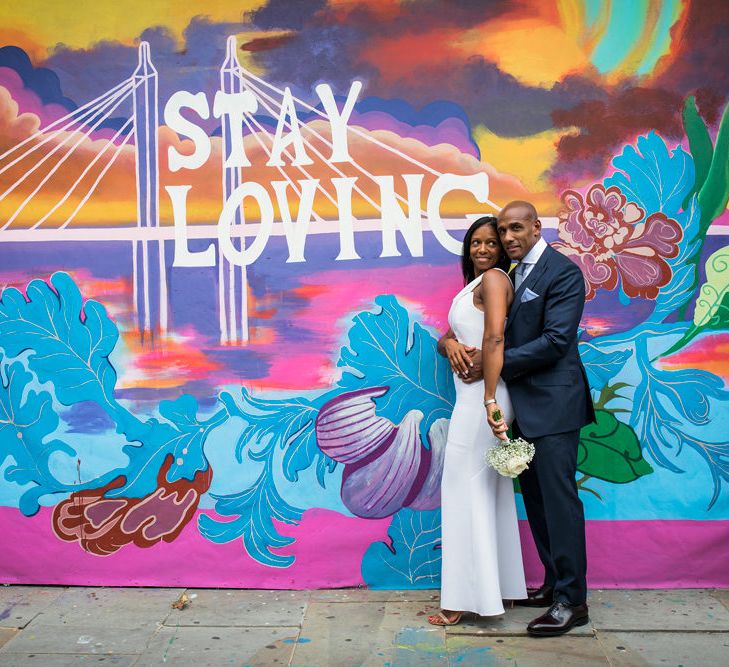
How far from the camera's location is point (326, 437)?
4684 mm

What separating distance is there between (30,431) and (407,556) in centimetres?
212

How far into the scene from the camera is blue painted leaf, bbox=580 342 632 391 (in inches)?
181

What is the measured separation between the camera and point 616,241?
4574mm

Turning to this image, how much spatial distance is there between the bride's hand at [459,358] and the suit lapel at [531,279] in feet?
0.79

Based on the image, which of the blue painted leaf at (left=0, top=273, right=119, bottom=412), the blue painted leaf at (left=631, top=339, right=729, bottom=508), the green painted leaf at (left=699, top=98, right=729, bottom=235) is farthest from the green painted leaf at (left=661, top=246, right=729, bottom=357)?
the blue painted leaf at (left=0, top=273, right=119, bottom=412)

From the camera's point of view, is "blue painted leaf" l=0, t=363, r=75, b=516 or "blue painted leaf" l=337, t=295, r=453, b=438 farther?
"blue painted leaf" l=0, t=363, r=75, b=516

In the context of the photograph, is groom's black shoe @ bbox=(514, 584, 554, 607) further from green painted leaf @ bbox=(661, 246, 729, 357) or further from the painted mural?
green painted leaf @ bbox=(661, 246, 729, 357)

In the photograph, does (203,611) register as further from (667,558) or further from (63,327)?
(667,558)

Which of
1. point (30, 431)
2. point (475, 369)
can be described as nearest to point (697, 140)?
point (475, 369)

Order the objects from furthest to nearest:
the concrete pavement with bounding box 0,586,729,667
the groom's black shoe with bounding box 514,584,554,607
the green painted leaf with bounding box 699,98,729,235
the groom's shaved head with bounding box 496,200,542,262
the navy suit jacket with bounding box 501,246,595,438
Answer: the green painted leaf with bounding box 699,98,729,235
the groom's black shoe with bounding box 514,584,554,607
the groom's shaved head with bounding box 496,200,542,262
the navy suit jacket with bounding box 501,246,595,438
the concrete pavement with bounding box 0,586,729,667

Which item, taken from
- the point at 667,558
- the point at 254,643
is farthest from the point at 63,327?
the point at 667,558

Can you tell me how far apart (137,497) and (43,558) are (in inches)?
24.0

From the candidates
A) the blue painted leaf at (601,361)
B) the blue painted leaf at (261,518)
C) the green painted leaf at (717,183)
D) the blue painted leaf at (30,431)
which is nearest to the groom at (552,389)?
the blue painted leaf at (601,361)

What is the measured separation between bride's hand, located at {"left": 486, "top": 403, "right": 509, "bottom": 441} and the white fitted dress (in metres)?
0.13
